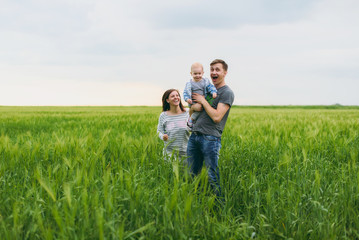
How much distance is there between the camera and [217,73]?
9.48 feet

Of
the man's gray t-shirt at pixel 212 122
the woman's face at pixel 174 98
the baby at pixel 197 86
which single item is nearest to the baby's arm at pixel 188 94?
the baby at pixel 197 86

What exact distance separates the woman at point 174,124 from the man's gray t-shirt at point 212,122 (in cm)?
56

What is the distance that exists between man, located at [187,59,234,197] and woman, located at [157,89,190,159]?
52 centimetres

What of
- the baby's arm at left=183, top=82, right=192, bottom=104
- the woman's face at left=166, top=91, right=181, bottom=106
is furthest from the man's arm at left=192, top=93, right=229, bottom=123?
the woman's face at left=166, top=91, right=181, bottom=106

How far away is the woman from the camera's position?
11.6 ft

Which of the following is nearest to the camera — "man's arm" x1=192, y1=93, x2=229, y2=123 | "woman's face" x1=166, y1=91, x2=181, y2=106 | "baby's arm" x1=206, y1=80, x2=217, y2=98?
Result: "man's arm" x1=192, y1=93, x2=229, y2=123

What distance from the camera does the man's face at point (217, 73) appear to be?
289cm

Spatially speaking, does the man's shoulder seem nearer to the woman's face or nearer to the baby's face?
the baby's face

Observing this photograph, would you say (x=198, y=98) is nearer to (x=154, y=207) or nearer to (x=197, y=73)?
(x=197, y=73)

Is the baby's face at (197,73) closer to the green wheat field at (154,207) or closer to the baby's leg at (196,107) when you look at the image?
the baby's leg at (196,107)

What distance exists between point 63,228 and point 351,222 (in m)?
2.16

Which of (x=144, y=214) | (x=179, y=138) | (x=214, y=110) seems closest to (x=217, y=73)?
(x=214, y=110)

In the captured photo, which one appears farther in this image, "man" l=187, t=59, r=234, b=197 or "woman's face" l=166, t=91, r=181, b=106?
"woman's face" l=166, t=91, r=181, b=106

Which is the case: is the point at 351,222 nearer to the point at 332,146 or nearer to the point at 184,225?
the point at 184,225
